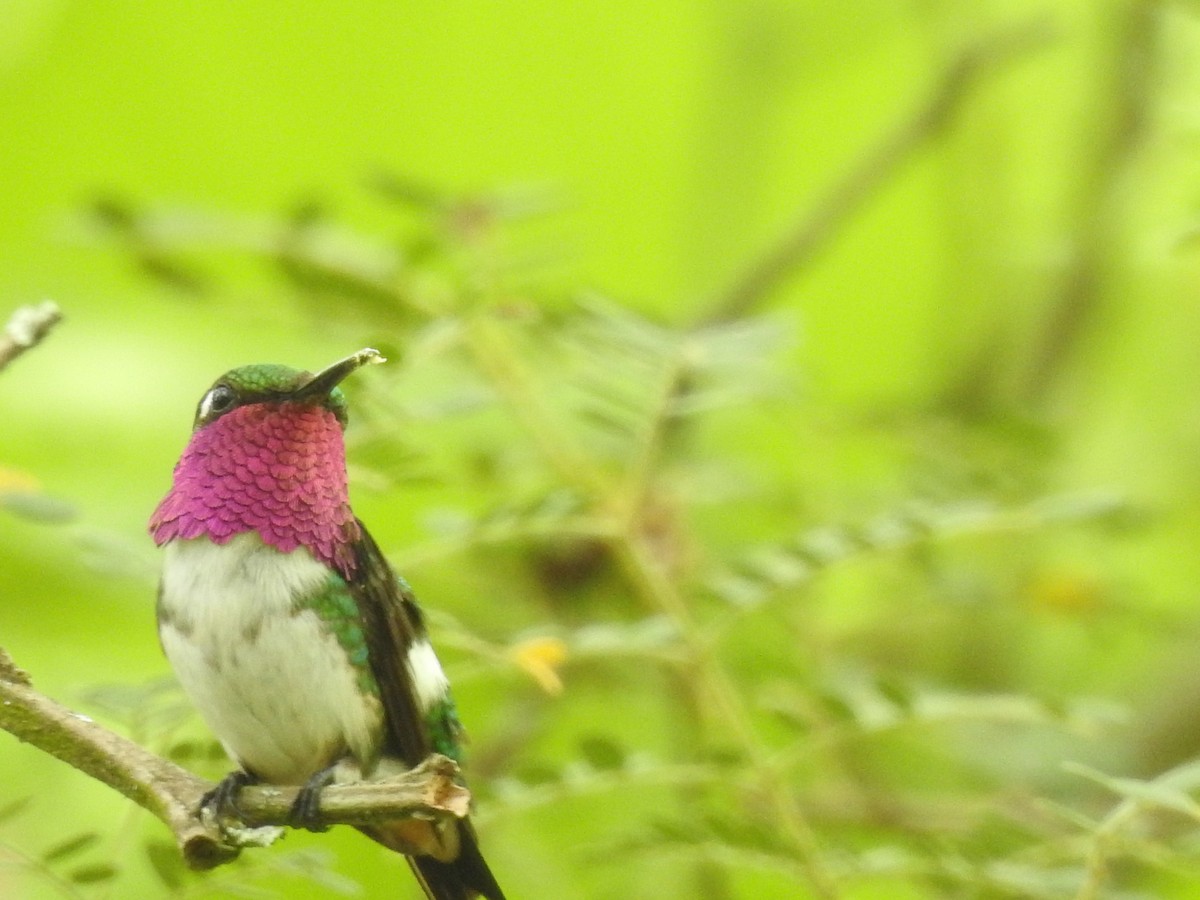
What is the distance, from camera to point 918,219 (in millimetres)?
3557

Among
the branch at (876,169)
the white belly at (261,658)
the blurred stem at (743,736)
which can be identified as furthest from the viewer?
the branch at (876,169)

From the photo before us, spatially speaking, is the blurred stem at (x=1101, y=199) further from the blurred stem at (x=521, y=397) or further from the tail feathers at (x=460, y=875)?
the tail feathers at (x=460, y=875)

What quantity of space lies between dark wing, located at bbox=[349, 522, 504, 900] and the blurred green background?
7 cm

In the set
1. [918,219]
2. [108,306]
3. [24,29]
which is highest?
[918,219]

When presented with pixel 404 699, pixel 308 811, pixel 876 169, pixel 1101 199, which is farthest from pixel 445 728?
pixel 1101 199

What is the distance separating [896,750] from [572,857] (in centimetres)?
100

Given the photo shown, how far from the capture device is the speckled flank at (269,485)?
0.73 m

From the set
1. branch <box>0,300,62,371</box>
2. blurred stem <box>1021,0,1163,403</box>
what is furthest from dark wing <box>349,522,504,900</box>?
blurred stem <box>1021,0,1163,403</box>

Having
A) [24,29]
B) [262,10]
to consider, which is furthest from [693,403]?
[262,10]

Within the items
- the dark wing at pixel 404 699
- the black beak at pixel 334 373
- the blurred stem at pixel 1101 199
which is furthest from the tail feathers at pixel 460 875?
the blurred stem at pixel 1101 199

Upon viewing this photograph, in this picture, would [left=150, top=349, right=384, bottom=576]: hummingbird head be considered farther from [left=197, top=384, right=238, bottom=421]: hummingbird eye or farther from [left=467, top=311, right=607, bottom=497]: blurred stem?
[left=467, top=311, right=607, bottom=497]: blurred stem

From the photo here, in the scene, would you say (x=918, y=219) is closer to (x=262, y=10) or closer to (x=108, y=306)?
(x=262, y=10)

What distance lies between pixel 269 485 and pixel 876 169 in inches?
71.6

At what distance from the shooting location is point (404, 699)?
92 cm
